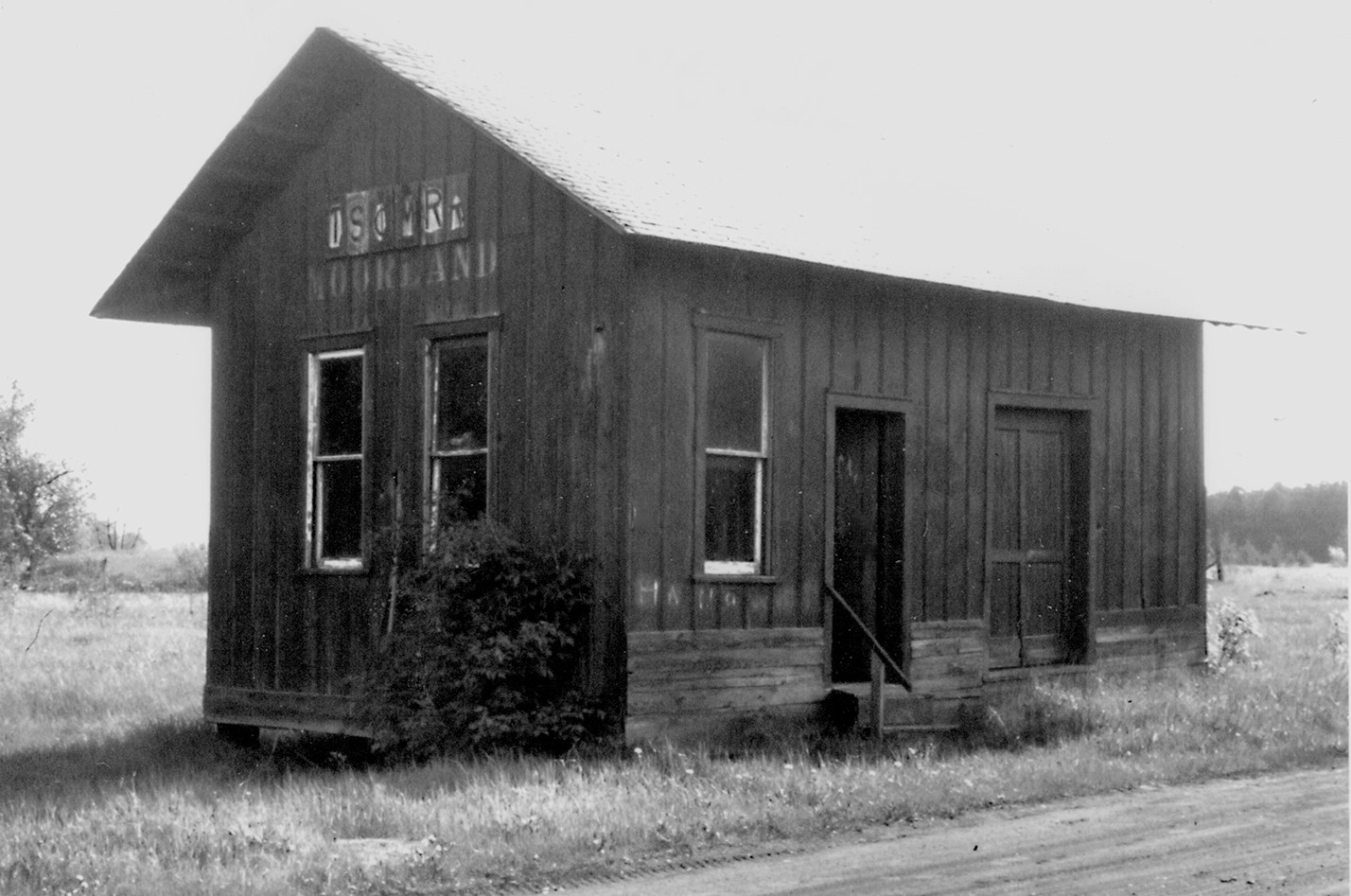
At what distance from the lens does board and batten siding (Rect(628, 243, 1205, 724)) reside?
43.6ft

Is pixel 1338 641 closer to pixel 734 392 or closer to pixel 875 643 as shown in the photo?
pixel 875 643

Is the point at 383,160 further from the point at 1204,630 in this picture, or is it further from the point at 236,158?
the point at 1204,630

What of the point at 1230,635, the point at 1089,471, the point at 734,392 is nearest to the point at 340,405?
the point at 734,392

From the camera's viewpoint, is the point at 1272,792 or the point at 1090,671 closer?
the point at 1272,792

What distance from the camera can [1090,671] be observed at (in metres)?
16.8

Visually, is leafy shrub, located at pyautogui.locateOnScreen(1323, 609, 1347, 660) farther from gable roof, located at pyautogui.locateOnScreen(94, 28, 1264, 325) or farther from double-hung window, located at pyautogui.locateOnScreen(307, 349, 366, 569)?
double-hung window, located at pyautogui.locateOnScreen(307, 349, 366, 569)

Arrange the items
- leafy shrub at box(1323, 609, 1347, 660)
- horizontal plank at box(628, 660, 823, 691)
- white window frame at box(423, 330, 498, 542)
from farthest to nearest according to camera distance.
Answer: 1. leafy shrub at box(1323, 609, 1347, 660)
2. white window frame at box(423, 330, 498, 542)
3. horizontal plank at box(628, 660, 823, 691)

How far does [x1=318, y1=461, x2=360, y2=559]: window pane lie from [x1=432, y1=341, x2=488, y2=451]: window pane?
45.8 inches

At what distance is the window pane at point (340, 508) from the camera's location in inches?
601

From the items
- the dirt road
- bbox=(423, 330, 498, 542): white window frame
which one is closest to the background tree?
bbox=(423, 330, 498, 542): white window frame

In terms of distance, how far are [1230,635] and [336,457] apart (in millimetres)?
9950

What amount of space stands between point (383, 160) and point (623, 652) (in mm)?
4844

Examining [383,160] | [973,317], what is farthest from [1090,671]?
[383,160]

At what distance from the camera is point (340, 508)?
15398mm
